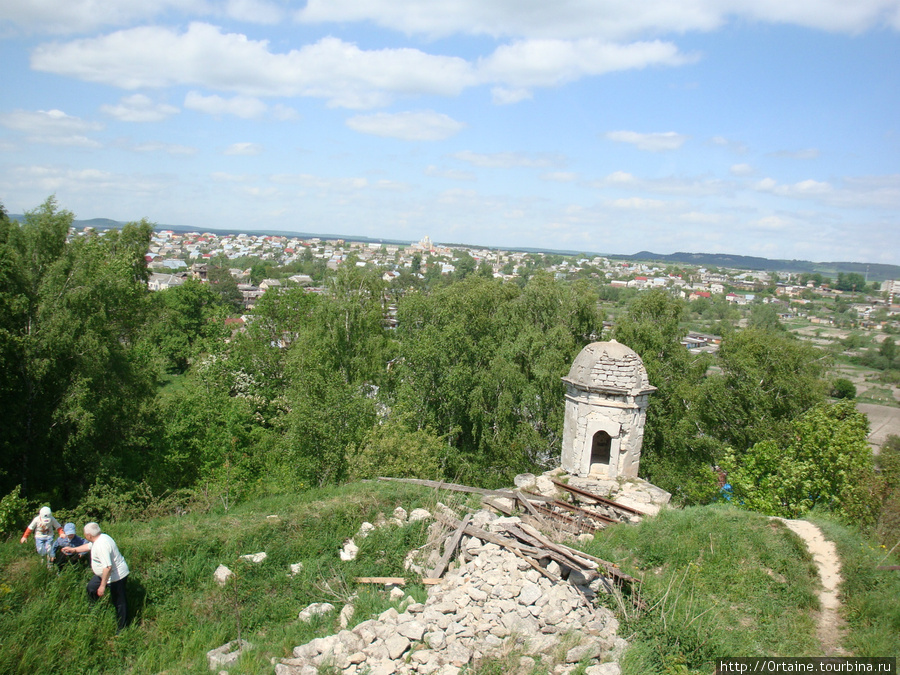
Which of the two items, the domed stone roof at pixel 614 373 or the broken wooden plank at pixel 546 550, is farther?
the domed stone roof at pixel 614 373

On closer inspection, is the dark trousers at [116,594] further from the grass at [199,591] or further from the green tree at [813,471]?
the green tree at [813,471]

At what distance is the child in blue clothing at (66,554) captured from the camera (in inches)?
290

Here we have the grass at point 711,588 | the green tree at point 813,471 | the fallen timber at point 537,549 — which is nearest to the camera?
the grass at point 711,588

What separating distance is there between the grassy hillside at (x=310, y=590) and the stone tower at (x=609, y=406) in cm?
379

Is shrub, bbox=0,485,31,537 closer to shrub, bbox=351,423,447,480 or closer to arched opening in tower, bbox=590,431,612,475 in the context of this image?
shrub, bbox=351,423,447,480

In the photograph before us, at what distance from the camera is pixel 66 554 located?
24.1ft

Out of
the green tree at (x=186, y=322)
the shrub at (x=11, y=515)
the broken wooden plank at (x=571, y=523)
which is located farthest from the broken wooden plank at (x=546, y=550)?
the green tree at (x=186, y=322)

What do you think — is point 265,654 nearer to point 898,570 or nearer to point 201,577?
point 201,577

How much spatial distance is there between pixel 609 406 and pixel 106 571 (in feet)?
37.3

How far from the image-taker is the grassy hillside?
6547mm

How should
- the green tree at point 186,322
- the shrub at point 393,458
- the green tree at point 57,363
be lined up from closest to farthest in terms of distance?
the green tree at point 57,363 < the shrub at point 393,458 < the green tree at point 186,322

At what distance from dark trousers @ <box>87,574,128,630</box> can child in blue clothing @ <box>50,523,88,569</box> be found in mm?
631

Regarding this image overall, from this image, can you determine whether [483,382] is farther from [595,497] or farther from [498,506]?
[498,506]

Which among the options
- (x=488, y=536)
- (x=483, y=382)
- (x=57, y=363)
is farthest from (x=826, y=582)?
(x=57, y=363)
